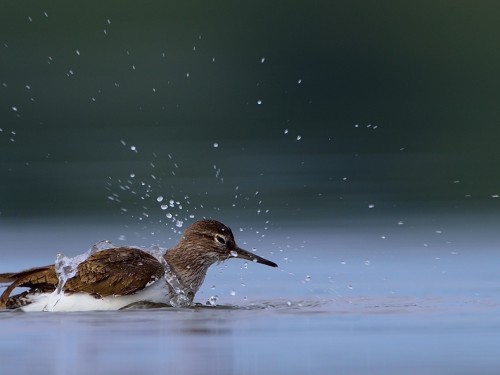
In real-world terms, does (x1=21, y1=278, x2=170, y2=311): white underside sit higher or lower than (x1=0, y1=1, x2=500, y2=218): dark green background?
lower

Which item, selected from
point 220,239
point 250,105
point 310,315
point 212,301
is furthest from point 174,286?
point 250,105

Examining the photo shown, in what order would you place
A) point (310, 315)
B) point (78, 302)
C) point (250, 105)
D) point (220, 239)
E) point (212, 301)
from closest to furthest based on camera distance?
point (310, 315)
point (78, 302)
point (212, 301)
point (220, 239)
point (250, 105)

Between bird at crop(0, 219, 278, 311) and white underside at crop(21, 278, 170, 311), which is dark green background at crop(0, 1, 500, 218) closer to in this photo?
bird at crop(0, 219, 278, 311)

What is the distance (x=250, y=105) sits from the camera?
68.6 ft

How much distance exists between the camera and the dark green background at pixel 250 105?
1711 cm

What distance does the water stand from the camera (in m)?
8.93

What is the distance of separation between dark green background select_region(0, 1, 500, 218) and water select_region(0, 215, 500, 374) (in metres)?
1.55

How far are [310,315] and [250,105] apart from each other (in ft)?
33.7

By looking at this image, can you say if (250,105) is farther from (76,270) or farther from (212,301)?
(76,270)

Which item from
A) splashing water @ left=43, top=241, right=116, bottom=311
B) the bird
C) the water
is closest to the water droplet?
the water

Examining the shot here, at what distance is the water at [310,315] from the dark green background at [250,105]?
1.55m

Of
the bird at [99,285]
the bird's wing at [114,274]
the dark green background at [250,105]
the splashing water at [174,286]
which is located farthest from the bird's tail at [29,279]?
the dark green background at [250,105]

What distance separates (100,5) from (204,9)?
159 centimetres

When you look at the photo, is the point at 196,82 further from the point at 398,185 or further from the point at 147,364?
the point at 147,364
